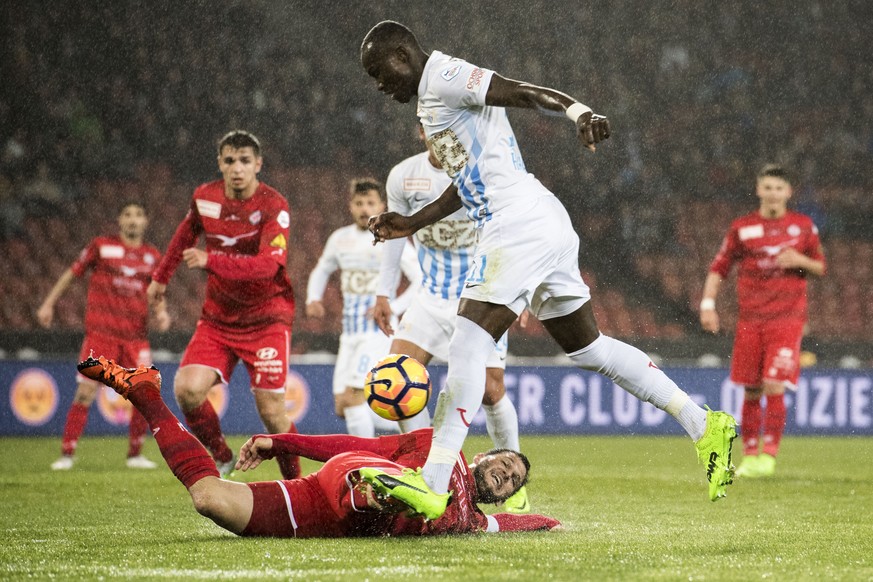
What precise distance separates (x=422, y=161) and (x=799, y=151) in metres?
12.2

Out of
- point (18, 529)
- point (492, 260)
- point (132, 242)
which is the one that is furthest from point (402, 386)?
point (132, 242)

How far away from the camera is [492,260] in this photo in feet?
14.9

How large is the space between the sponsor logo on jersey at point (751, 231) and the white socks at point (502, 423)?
3.16 metres

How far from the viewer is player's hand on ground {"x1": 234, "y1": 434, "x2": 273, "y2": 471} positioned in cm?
459

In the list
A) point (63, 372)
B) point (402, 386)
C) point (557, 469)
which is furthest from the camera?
point (63, 372)

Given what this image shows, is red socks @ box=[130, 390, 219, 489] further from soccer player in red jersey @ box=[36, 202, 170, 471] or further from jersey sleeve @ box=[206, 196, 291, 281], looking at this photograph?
soccer player in red jersey @ box=[36, 202, 170, 471]

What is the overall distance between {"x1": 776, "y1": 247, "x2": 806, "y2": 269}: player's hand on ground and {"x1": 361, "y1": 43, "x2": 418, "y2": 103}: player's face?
176 inches

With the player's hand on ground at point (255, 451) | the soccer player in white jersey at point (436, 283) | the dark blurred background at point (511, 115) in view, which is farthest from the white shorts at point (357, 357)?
the dark blurred background at point (511, 115)

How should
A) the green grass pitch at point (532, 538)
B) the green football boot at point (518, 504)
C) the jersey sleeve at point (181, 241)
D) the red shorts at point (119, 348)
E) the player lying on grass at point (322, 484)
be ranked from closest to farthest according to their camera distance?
the green grass pitch at point (532, 538), the player lying on grass at point (322, 484), the green football boot at point (518, 504), the jersey sleeve at point (181, 241), the red shorts at point (119, 348)

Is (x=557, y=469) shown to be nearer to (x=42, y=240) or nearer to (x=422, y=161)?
(x=422, y=161)

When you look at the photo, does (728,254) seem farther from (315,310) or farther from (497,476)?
(497,476)

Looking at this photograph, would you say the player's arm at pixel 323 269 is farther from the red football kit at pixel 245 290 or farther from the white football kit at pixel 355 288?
the red football kit at pixel 245 290

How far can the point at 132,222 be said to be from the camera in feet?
31.2

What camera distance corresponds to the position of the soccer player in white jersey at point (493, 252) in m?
4.46
